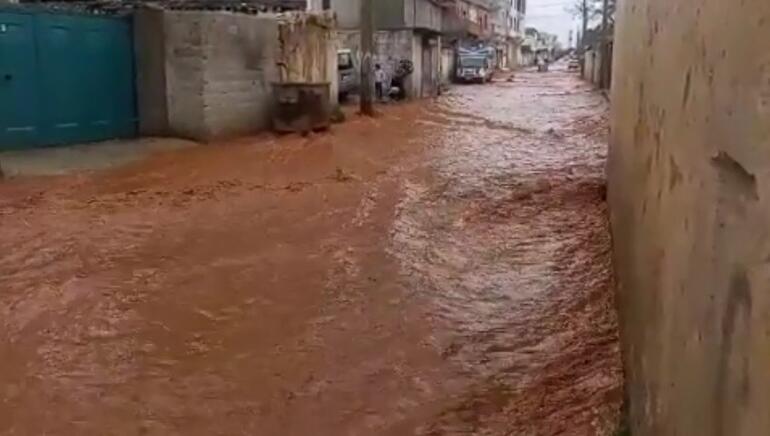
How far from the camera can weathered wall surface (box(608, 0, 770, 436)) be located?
1.43m

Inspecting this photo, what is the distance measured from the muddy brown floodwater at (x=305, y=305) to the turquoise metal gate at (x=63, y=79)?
228 cm

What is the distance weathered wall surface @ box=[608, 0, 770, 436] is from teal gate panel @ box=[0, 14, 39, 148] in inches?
409

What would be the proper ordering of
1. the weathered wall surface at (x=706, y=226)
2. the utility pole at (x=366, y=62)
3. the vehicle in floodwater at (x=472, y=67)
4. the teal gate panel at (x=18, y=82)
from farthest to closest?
the vehicle in floodwater at (x=472, y=67)
the utility pole at (x=366, y=62)
the teal gate panel at (x=18, y=82)
the weathered wall surface at (x=706, y=226)

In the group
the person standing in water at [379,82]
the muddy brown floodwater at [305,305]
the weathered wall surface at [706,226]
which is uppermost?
the weathered wall surface at [706,226]

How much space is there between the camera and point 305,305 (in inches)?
209

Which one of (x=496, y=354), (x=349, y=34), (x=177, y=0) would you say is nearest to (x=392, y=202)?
(x=496, y=354)

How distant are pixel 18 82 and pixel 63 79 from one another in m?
0.83

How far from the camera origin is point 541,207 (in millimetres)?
8609

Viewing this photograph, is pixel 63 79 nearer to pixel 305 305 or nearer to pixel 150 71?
pixel 150 71

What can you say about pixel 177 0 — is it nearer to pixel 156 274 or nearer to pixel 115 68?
pixel 115 68

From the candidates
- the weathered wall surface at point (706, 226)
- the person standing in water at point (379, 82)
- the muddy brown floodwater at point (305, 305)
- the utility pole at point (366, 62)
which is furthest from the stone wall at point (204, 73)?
the weathered wall surface at point (706, 226)

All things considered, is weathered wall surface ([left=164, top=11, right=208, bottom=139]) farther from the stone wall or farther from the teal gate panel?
the teal gate panel

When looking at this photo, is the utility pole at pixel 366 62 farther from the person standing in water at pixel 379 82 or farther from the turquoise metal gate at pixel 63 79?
the turquoise metal gate at pixel 63 79

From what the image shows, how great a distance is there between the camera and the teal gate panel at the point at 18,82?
1141cm
